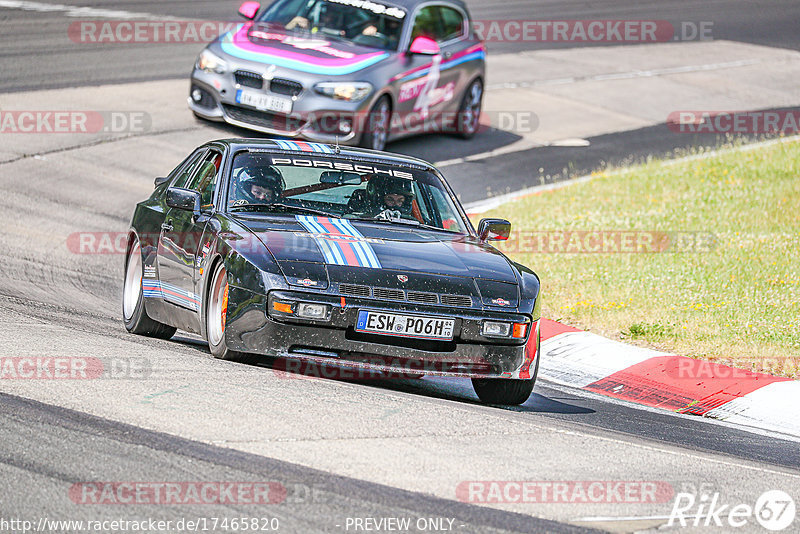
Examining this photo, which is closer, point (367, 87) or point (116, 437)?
point (116, 437)

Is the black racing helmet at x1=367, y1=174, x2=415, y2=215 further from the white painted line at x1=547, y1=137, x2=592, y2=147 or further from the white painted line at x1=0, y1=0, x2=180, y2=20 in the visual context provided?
the white painted line at x1=0, y1=0, x2=180, y2=20

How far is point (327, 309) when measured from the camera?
7207mm

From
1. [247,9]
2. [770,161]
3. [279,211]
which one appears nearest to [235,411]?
[279,211]

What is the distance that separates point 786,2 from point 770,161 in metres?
19.2

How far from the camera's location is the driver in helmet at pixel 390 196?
8711 mm

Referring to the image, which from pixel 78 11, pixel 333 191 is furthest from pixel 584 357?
pixel 78 11

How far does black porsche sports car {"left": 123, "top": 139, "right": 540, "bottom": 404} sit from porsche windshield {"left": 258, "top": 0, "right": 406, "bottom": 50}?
721 cm

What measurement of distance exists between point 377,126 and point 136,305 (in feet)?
23.3

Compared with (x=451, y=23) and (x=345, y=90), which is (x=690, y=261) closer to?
(x=345, y=90)

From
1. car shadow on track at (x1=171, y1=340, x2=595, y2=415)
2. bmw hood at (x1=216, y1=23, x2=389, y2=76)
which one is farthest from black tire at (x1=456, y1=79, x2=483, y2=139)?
car shadow on track at (x1=171, y1=340, x2=595, y2=415)

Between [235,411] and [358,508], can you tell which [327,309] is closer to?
[235,411]

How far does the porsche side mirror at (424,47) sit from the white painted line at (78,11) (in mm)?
8491

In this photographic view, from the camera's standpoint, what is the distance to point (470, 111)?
60.0 ft

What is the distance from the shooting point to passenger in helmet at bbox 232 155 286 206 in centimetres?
852
